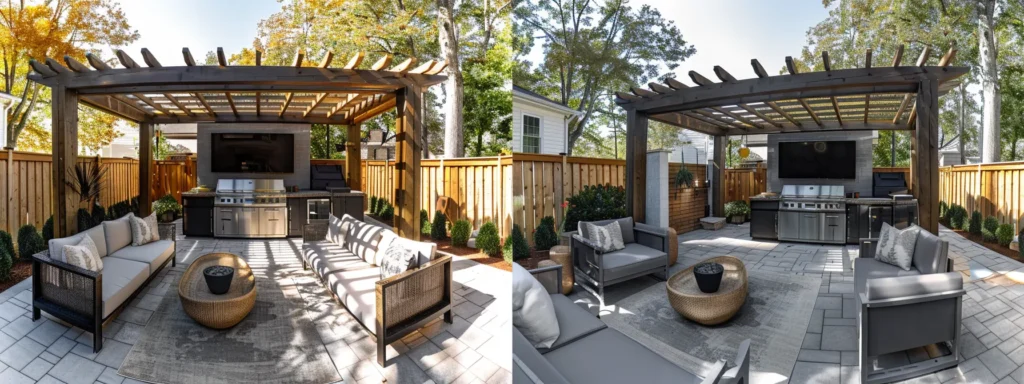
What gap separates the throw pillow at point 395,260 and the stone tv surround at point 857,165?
4.95ft

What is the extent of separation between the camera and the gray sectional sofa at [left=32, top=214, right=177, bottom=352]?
1.11 metres

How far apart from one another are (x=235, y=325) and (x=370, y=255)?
773 mm

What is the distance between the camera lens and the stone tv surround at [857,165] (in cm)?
151

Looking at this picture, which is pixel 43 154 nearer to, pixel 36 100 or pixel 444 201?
pixel 36 100

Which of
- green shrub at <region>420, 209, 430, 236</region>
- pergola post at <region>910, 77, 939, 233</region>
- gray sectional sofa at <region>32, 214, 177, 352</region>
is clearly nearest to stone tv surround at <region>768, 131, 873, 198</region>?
pergola post at <region>910, 77, 939, 233</region>

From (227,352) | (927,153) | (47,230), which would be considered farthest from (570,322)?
(47,230)

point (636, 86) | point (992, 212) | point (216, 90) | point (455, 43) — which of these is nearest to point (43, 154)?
point (216, 90)

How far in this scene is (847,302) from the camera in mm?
1215


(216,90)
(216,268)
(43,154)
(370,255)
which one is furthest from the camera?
(370,255)

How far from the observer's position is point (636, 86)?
160 centimetres

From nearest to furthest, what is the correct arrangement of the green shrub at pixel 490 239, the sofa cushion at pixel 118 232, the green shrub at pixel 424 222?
the sofa cushion at pixel 118 232, the green shrub at pixel 490 239, the green shrub at pixel 424 222

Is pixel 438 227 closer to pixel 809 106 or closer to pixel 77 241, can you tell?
pixel 77 241

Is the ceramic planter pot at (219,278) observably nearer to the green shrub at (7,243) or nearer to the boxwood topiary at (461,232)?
the green shrub at (7,243)

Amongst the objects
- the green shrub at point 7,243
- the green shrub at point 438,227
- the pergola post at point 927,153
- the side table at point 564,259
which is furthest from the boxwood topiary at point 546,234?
the green shrub at point 7,243
